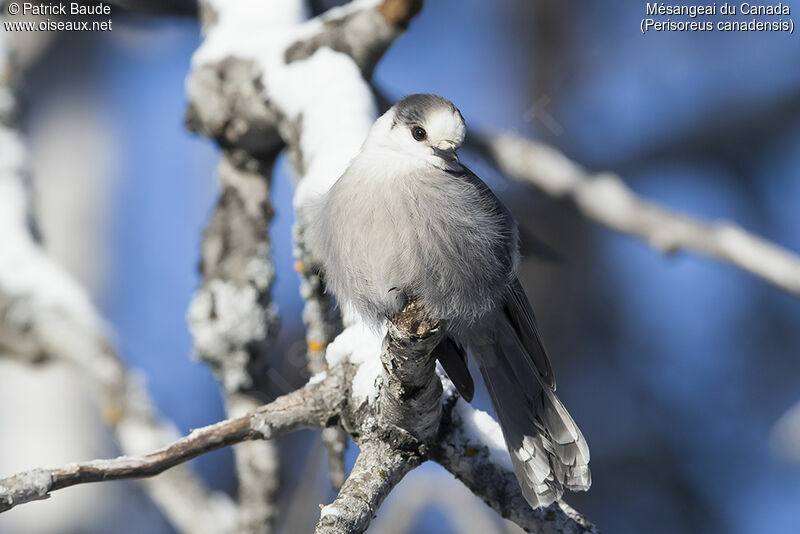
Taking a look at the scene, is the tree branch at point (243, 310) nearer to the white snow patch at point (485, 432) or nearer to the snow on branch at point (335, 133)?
the snow on branch at point (335, 133)

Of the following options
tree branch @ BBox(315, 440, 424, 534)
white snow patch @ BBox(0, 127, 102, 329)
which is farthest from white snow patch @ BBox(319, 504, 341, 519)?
white snow patch @ BBox(0, 127, 102, 329)

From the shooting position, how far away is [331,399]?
2.20 m

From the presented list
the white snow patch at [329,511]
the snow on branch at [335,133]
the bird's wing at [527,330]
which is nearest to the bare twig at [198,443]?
the snow on branch at [335,133]

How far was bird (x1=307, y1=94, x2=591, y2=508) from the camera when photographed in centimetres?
217

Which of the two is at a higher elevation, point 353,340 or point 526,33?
point 526,33

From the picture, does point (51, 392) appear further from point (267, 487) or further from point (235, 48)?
point (235, 48)

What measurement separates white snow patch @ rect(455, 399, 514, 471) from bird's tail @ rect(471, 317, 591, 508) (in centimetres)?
3

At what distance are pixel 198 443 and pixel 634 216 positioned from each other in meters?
1.99

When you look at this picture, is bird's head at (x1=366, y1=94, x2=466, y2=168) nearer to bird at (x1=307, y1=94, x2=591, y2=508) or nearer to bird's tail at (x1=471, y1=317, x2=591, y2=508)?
bird at (x1=307, y1=94, x2=591, y2=508)

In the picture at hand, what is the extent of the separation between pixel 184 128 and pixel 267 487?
1.44 metres

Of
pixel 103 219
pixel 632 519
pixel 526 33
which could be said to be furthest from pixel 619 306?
pixel 103 219

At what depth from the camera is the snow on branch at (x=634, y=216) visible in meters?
2.85

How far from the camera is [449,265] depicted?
7.18ft

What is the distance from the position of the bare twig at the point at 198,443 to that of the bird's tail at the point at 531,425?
19.9 inches
